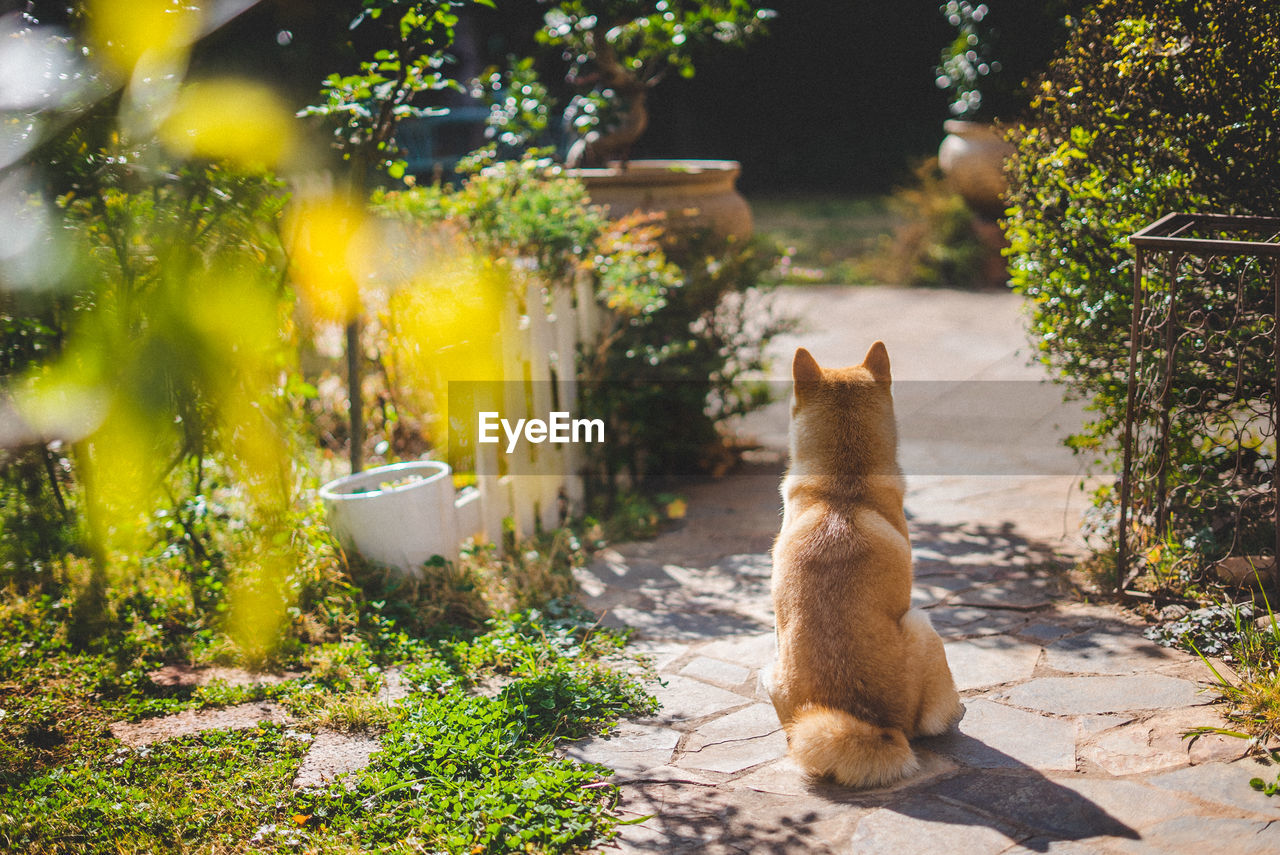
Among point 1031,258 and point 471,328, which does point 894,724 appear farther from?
point 471,328

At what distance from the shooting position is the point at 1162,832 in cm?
263

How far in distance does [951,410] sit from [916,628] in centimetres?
487

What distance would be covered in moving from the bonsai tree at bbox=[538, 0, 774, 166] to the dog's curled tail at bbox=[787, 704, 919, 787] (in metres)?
4.74

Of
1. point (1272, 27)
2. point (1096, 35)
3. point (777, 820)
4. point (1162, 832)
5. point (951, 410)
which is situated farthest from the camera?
point (951, 410)

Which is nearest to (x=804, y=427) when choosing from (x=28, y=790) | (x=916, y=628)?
(x=916, y=628)

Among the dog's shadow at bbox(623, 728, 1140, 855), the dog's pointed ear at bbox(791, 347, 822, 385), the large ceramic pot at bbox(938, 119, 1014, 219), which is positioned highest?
the large ceramic pot at bbox(938, 119, 1014, 219)

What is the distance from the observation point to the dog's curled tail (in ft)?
9.20

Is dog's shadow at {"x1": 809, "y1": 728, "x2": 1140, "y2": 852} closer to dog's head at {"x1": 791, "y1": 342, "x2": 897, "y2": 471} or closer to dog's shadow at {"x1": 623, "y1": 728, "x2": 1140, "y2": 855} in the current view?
dog's shadow at {"x1": 623, "y1": 728, "x2": 1140, "y2": 855}

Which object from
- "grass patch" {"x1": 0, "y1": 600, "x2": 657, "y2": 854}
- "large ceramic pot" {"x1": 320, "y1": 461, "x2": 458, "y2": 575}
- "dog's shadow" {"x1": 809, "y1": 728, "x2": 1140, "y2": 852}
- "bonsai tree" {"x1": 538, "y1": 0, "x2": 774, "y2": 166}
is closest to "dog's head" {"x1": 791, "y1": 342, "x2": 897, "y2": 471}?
"dog's shadow" {"x1": 809, "y1": 728, "x2": 1140, "y2": 852}

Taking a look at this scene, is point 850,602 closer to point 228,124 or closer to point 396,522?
point 396,522

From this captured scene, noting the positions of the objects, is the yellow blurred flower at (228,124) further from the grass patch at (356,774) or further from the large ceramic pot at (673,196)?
the large ceramic pot at (673,196)

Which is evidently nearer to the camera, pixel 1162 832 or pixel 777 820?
pixel 1162 832

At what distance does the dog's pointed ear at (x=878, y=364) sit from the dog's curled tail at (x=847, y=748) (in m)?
1.12

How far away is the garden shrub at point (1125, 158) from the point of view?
3.88 m
